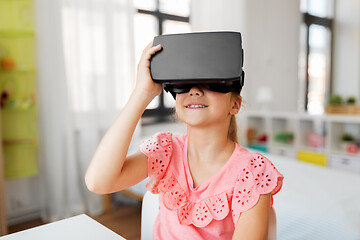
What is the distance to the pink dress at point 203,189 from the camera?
0.77 metres

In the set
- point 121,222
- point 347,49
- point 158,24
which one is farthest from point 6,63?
point 347,49

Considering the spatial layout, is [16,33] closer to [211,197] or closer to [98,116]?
[98,116]

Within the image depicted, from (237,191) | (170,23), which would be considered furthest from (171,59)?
(170,23)

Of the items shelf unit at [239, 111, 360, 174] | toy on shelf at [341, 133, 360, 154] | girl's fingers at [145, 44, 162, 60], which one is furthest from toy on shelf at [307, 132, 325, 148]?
girl's fingers at [145, 44, 162, 60]

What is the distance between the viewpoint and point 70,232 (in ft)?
2.87

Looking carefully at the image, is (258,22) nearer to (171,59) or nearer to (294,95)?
(294,95)

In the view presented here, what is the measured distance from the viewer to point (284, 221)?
1498 millimetres

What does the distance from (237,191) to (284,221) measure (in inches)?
33.1

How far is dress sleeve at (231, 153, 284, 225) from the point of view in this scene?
75cm

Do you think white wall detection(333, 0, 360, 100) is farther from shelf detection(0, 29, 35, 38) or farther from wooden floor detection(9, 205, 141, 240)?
shelf detection(0, 29, 35, 38)

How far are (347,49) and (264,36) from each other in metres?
1.94

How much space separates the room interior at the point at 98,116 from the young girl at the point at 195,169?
30.8 inches

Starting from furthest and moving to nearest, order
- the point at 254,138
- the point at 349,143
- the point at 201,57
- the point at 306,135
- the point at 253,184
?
the point at 254,138 → the point at 306,135 → the point at 349,143 → the point at 253,184 → the point at 201,57

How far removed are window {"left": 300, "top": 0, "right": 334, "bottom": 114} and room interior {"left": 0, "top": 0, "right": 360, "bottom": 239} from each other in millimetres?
1044
